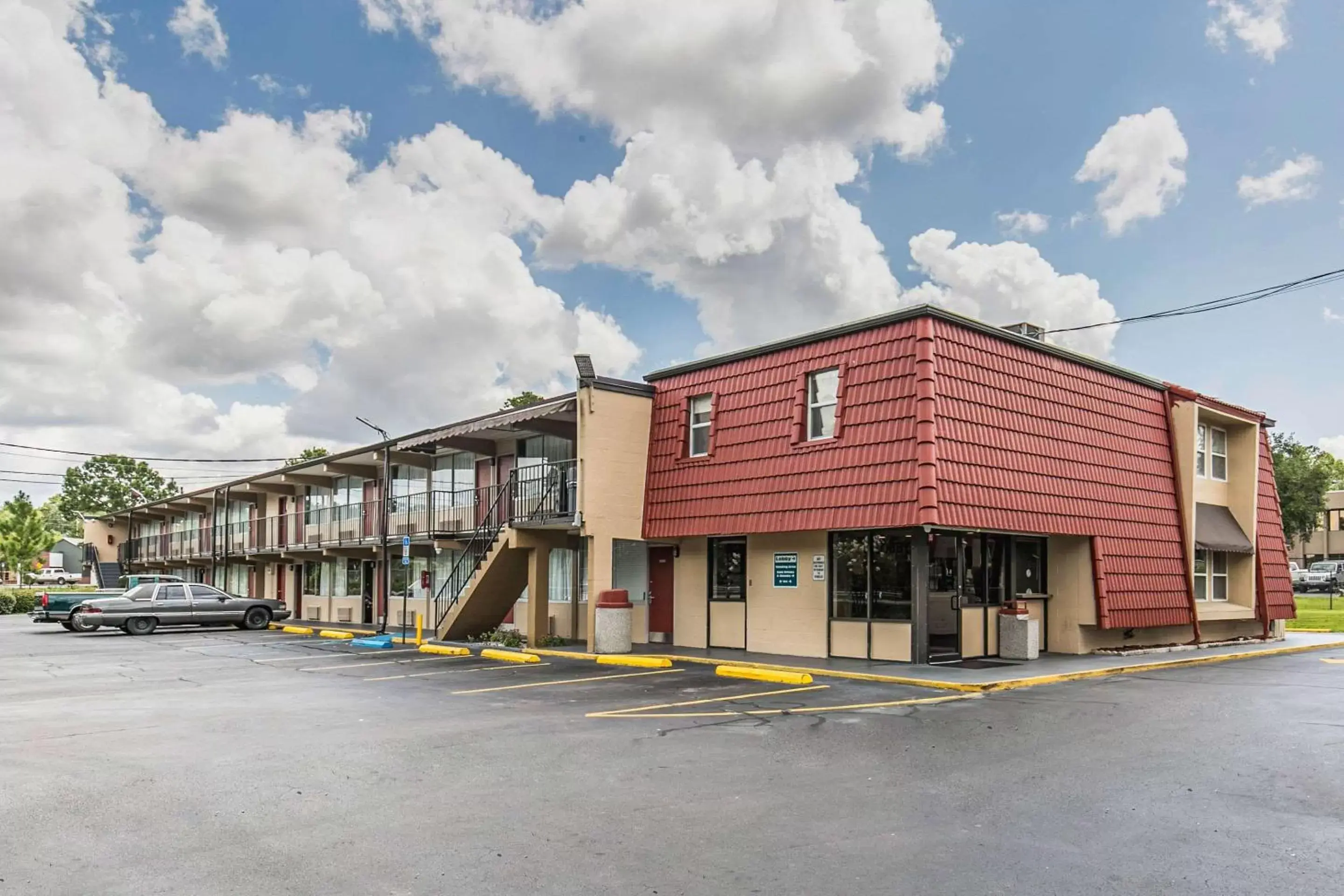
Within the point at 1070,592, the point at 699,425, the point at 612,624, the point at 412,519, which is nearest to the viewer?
the point at 1070,592

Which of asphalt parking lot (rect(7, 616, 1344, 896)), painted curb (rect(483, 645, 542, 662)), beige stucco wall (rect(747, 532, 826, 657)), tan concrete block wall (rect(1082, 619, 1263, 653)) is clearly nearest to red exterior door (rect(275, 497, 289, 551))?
painted curb (rect(483, 645, 542, 662))

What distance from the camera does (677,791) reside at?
8.02 metres

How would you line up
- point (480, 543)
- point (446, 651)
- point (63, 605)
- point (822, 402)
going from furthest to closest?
point (63, 605) < point (480, 543) < point (446, 651) < point (822, 402)

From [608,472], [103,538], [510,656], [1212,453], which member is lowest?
[510,656]

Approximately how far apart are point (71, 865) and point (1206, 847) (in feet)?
23.4

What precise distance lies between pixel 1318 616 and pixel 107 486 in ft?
382

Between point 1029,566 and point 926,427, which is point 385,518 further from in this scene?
point 1029,566

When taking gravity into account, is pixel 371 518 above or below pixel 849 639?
A: above

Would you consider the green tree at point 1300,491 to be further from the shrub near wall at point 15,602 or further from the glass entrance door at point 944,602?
the shrub near wall at point 15,602

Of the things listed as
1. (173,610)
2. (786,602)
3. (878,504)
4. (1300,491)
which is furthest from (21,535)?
(1300,491)

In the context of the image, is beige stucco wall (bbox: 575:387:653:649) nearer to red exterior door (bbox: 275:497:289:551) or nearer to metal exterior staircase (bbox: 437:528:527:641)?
metal exterior staircase (bbox: 437:528:527:641)

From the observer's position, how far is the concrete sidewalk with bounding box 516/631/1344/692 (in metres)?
14.9

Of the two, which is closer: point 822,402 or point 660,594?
point 822,402

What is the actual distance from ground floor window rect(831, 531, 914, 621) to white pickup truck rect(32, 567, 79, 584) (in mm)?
86681
